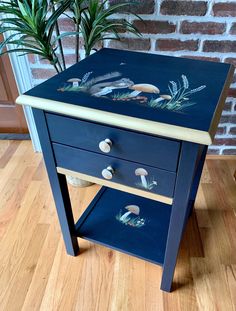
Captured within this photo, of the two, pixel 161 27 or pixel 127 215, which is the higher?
pixel 161 27

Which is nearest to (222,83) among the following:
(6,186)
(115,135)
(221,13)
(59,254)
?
(115,135)

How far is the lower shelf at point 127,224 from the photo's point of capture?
97 centimetres

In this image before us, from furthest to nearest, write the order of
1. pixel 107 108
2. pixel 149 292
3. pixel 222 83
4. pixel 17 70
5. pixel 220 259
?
1. pixel 17 70
2. pixel 220 259
3. pixel 149 292
4. pixel 222 83
5. pixel 107 108

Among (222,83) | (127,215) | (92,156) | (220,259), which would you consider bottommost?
(220,259)

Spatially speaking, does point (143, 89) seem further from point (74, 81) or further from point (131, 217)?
point (131, 217)

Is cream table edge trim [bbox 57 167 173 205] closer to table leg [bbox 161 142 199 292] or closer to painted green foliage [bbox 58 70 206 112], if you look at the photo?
table leg [bbox 161 142 199 292]

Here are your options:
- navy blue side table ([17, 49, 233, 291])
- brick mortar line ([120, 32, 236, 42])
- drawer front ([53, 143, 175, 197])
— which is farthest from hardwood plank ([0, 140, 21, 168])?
brick mortar line ([120, 32, 236, 42])

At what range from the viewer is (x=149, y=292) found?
96 centimetres

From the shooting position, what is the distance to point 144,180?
0.69m

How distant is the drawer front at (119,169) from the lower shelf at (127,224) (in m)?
0.35

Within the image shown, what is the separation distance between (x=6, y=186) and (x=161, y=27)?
1.10 metres

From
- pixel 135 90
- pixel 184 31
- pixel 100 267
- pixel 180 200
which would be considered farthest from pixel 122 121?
pixel 184 31

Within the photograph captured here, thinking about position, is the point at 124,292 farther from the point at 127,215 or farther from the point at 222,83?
the point at 222,83

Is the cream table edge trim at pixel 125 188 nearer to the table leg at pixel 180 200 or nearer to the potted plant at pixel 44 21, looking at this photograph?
the table leg at pixel 180 200
